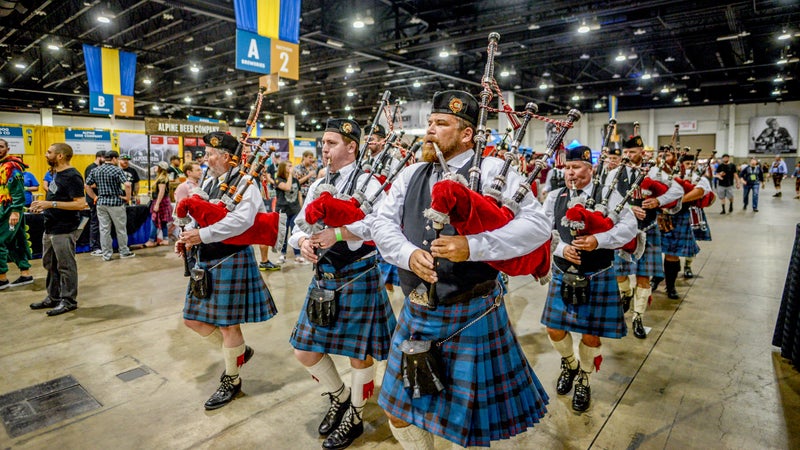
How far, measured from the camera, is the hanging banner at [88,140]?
12258mm

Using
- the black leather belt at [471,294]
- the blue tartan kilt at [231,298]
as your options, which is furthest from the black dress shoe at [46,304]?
the black leather belt at [471,294]

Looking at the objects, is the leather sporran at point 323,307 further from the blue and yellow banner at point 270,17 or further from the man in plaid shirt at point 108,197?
the man in plaid shirt at point 108,197

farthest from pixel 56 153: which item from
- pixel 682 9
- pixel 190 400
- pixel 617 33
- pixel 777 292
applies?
pixel 617 33

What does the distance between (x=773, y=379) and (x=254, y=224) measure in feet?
11.5

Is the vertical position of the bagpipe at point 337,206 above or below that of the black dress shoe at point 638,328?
above

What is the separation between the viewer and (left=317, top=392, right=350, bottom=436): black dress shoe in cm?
238

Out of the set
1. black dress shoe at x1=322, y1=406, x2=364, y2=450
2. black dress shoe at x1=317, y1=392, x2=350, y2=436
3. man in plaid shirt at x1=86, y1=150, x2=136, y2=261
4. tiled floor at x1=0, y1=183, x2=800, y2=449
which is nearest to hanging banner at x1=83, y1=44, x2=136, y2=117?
man in plaid shirt at x1=86, y1=150, x2=136, y2=261

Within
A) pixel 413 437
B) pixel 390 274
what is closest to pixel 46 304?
pixel 390 274

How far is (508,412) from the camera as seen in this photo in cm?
156

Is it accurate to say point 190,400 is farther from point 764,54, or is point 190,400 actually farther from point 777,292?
point 764,54

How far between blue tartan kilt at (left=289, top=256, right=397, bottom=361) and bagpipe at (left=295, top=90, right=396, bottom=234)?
11.4 inches

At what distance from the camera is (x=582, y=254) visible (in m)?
2.62

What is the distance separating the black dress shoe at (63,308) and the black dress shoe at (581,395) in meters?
4.63

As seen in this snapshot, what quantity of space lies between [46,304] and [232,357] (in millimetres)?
3136
